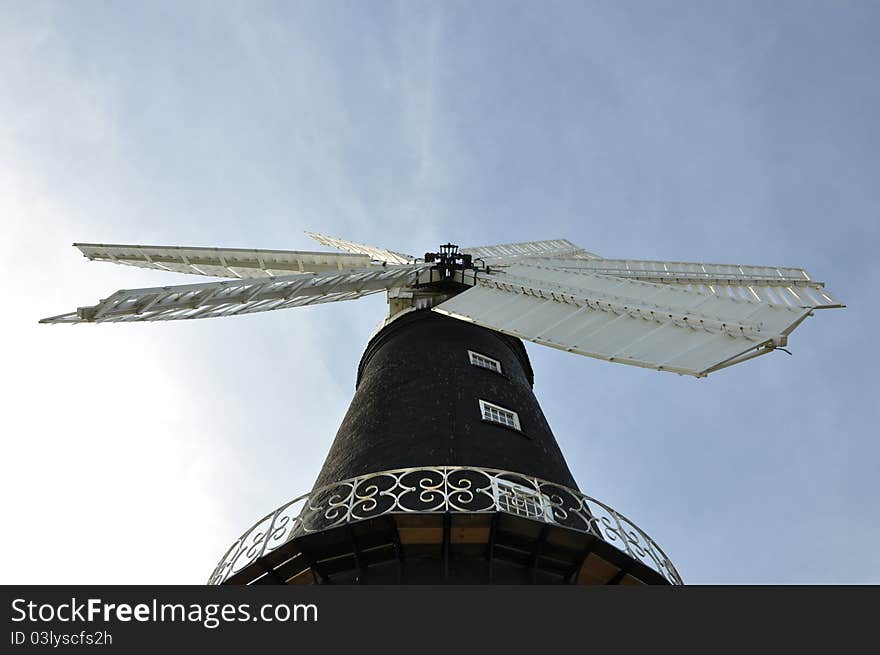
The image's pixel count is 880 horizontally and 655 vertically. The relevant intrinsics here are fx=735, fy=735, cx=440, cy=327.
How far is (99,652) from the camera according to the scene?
6.41 m

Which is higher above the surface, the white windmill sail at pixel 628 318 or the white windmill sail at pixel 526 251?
the white windmill sail at pixel 526 251

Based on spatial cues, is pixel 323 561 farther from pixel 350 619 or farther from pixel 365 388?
pixel 365 388

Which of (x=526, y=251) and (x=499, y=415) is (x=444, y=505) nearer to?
(x=499, y=415)

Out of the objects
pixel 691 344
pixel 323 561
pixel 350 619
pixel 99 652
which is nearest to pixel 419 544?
pixel 323 561

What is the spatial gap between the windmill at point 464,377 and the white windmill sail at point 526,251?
2186 millimetres

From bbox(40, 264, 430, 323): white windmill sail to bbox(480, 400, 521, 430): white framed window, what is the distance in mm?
4220

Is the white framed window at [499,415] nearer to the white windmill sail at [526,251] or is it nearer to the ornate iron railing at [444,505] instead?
A: the ornate iron railing at [444,505]

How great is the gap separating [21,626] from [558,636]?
488 cm

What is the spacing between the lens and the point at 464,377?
1384cm

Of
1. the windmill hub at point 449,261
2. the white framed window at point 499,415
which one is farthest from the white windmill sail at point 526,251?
the white framed window at point 499,415

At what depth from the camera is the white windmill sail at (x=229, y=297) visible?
11470mm

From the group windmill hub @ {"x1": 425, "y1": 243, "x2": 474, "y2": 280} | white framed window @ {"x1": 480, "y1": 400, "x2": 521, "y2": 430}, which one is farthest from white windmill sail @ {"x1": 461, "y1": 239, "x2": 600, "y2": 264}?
white framed window @ {"x1": 480, "y1": 400, "x2": 521, "y2": 430}

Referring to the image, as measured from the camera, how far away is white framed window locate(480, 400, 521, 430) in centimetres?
1277

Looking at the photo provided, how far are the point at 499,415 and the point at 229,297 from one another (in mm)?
5204
